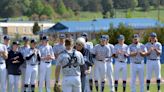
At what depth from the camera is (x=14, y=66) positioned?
61.9 feet

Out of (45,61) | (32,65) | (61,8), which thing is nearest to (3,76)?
(32,65)

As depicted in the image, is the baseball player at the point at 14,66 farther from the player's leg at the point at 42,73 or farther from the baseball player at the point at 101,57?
the baseball player at the point at 101,57

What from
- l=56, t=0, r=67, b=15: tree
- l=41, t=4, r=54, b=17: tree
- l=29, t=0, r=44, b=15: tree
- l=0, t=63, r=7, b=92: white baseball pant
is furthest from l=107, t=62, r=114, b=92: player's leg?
l=56, t=0, r=67, b=15: tree

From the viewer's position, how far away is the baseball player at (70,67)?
14250mm

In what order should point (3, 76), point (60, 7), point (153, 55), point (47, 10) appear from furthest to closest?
point (60, 7)
point (47, 10)
point (153, 55)
point (3, 76)

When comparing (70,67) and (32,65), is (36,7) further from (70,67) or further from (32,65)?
(70,67)

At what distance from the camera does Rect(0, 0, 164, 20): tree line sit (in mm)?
160000

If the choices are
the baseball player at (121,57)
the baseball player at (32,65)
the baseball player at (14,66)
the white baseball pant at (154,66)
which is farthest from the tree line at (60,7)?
the baseball player at (14,66)

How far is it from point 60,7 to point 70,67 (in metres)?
153

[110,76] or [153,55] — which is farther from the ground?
[153,55]

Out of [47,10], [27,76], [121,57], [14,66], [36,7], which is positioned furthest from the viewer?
[36,7]

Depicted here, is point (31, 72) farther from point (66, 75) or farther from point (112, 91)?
point (66, 75)

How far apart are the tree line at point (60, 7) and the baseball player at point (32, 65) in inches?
5243

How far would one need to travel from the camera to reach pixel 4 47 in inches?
735
